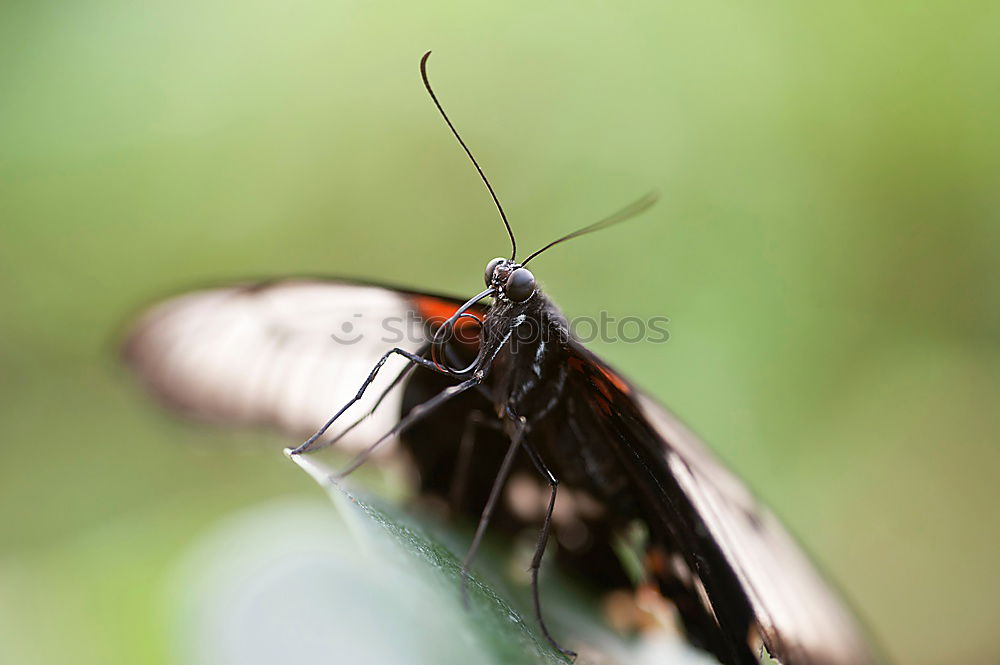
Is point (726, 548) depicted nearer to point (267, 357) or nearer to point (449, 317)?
point (449, 317)

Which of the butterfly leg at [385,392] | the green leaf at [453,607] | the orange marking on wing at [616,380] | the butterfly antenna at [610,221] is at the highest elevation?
the butterfly antenna at [610,221]

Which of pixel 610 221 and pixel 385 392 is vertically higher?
pixel 610 221

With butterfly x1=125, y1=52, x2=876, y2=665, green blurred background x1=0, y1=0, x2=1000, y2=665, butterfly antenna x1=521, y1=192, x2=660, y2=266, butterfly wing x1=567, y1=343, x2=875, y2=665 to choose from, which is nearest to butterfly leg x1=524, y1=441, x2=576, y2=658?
butterfly x1=125, y1=52, x2=876, y2=665

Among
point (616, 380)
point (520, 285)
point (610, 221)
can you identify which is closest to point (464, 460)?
point (520, 285)

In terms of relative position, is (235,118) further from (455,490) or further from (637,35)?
(455,490)

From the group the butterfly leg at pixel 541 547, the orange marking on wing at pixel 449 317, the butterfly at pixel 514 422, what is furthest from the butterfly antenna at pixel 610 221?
the butterfly leg at pixel 541 547

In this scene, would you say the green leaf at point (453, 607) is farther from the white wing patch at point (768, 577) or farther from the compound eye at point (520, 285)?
the compound eye at point (520, 285)
